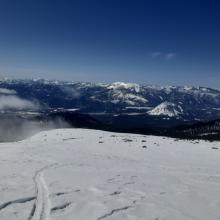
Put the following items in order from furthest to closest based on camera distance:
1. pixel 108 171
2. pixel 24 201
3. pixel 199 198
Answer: pixel 108 171, pixel 199 198, pixel 24 201

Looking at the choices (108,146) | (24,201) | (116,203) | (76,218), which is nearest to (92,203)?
(116,203)

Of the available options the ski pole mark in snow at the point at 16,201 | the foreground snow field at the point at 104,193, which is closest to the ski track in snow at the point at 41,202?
the foreground snow field at the point at 104,193

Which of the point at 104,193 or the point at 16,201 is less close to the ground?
the point at 16,201

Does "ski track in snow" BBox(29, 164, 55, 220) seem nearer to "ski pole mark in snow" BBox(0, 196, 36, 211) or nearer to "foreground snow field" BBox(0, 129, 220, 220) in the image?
"foreground snow field" BBox(0, 129, 220, 220)

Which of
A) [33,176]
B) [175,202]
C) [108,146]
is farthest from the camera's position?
[108,146]

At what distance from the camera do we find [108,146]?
136 ft

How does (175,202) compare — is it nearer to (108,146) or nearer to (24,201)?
(24,201)

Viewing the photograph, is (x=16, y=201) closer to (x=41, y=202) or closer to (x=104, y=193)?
(x=41, y=202)

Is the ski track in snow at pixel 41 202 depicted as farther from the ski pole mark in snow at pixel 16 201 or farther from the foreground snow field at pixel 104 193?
the ski pole mark in snow at pixel 16 201

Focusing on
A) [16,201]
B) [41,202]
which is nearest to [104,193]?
[41,202]

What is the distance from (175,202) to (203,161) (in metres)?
17.7

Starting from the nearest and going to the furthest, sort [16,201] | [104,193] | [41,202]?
[16,201] → [41,202] → [104,193]

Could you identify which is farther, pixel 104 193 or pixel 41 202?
pixel 104 193

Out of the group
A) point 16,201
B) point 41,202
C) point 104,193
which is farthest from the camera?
point 104,193
